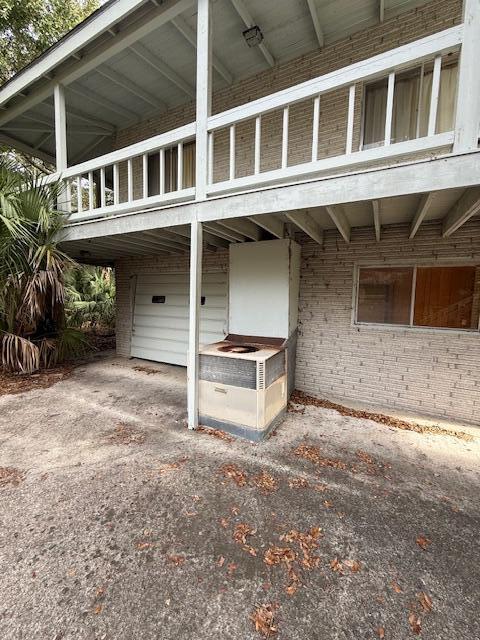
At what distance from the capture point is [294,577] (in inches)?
72.4

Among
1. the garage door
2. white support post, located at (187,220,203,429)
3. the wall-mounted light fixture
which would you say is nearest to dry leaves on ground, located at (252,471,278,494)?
white support post, located at (187,220,203,429)

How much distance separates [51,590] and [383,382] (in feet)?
15.0

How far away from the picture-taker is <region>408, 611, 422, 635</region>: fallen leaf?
5.08 feet

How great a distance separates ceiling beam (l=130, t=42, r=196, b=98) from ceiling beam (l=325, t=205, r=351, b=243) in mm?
4110

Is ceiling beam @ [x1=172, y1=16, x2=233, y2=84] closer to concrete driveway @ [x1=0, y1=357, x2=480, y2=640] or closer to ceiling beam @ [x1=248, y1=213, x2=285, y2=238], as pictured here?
ceiling beam @ [x1=248, y1=213, x2=285, y2=238]

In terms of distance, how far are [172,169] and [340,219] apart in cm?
441

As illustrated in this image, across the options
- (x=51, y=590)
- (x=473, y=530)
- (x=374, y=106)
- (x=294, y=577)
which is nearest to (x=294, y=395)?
(x=473, y=530)

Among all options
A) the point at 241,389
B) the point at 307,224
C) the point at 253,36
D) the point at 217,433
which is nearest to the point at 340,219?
the point at 307,224

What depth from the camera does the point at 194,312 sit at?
145 inches

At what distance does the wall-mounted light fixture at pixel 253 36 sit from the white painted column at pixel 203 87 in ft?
3.55

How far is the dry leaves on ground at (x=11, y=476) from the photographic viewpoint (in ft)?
8.79

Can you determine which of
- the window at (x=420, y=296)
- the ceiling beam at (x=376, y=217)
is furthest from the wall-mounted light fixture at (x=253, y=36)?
the window at (x=420, y=296)

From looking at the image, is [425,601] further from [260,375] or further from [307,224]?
[307,224]

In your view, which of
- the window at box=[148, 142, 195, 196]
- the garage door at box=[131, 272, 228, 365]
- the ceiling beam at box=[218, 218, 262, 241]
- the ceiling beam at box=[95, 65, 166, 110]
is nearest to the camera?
the ceiling beam at box=[218, 218, 262, 241]
